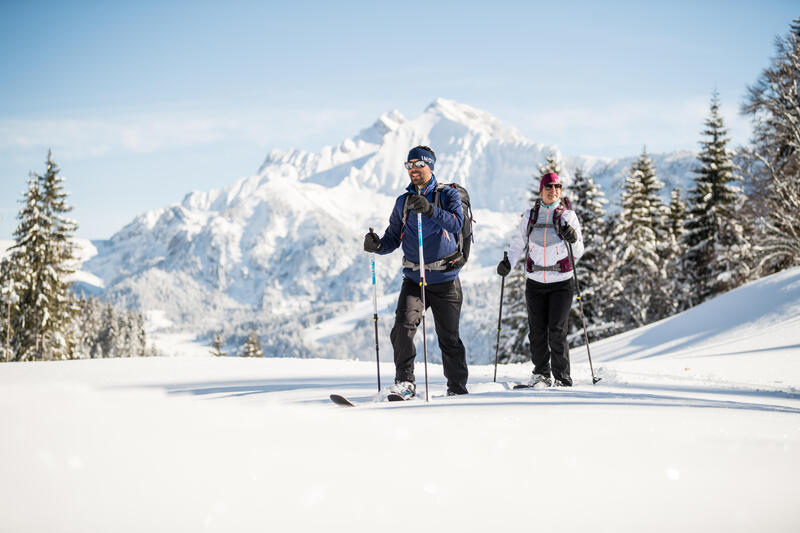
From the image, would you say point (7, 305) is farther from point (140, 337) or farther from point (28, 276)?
point (140, 337)

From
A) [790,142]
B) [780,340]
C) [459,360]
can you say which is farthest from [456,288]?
[790,142]

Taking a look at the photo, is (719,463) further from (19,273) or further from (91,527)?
(19,273)

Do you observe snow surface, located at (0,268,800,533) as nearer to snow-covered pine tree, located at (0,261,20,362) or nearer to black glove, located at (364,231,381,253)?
black glove, located at (364,231,381,253)

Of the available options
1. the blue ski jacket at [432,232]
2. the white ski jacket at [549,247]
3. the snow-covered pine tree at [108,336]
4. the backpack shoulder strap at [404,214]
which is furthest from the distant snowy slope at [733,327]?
the snow-covered pine tree at [108,336]

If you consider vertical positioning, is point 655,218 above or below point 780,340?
above

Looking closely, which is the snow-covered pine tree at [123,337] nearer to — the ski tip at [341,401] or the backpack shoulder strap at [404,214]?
the backpack shoulder strap at [404,214]

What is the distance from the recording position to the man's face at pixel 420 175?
221 inches

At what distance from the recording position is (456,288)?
232 inches

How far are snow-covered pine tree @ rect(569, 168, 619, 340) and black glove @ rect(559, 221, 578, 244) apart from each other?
1939 cm

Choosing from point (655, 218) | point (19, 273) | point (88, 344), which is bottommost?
point (88, 344)

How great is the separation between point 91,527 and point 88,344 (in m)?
78.5

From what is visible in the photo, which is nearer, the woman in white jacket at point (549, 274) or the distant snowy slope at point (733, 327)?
the woman in white jacket at point (549, 274)

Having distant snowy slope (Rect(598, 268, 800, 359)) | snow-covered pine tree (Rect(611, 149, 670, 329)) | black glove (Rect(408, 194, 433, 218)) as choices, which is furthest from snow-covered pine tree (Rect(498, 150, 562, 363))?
black glove (Rect(408, 194, 433, 218))

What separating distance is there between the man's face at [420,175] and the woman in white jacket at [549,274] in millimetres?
1674
